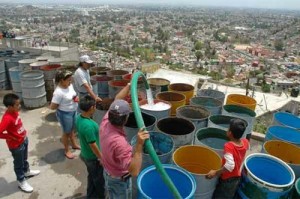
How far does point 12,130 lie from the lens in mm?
3418

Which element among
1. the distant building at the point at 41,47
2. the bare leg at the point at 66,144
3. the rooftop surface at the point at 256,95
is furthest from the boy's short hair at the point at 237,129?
the rooftop surface at the point at 256,95

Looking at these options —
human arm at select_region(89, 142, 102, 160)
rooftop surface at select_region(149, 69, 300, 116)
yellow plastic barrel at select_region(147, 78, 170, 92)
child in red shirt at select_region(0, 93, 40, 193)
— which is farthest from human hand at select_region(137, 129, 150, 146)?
rooftop surface at select_region(149, 69, 300, 116)

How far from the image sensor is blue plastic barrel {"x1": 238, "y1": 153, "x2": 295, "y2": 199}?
2.77 meters

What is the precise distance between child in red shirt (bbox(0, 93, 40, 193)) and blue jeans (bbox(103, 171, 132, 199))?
5.13 feet

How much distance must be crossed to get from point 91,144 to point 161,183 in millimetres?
896

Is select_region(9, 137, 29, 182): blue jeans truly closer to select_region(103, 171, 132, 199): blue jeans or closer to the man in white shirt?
the man in white shirt

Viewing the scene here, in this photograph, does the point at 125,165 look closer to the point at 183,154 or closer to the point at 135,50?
the point at 183,154

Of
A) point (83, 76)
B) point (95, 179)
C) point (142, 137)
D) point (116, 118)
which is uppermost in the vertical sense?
point (116, 118)

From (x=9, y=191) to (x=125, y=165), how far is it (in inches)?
95.9

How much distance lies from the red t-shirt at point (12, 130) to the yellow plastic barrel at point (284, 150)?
10.7 ft

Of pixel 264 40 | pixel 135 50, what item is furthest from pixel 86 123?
pixel 264 40

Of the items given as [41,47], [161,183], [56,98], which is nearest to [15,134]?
[56,98]

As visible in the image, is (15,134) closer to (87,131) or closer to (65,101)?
(65,101)

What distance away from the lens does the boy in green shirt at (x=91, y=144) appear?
2.99 m
